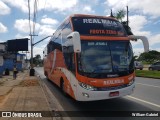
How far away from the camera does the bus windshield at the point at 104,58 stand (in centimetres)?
1066

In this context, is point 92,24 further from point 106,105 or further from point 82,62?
point 106,105

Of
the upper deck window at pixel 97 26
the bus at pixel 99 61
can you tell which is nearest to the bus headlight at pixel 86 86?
the bus at pixel 99 61

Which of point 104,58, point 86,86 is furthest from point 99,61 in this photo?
point 86,86

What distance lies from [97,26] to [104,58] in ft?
Answer: 5.43

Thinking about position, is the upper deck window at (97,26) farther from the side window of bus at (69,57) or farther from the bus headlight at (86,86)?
the bus headlight at (86,86)

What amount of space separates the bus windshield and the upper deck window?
568 mm

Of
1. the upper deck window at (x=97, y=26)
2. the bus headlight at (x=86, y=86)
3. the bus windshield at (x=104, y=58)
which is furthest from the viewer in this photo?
the upper deck window at (x=97, y=26)

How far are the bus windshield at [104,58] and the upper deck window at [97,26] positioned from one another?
1.86ft

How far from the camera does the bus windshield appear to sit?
10.7 meters

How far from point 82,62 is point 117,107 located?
7.80ft

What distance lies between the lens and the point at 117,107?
11.3 meters

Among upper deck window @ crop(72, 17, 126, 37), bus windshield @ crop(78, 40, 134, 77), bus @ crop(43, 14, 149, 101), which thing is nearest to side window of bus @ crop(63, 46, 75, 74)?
bus @ crop(43, 14, 149, 101)

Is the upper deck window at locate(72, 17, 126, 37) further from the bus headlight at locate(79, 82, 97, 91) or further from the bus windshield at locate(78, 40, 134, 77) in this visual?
the bus headlight at locate(79, 82, 97, 91)

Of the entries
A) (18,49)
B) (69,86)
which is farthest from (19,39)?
(69,86)
